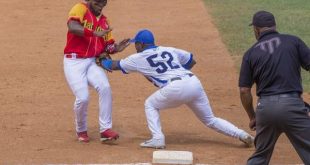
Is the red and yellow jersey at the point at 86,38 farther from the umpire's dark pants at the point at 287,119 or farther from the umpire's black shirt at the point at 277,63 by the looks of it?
the umpire's dark pants at the point at 287,119

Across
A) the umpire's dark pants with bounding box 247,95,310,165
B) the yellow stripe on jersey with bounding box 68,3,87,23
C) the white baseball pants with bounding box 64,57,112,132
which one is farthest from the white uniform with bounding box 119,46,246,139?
the umpire's dark pants with bounding box 247,95,310,165

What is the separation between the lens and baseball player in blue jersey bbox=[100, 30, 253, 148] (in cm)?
977

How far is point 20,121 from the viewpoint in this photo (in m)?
11.5

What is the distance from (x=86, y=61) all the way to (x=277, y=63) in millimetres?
3131

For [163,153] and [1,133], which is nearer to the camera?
[163,153]

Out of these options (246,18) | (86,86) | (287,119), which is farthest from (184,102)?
(246,18)

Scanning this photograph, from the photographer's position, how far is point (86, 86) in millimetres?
10133

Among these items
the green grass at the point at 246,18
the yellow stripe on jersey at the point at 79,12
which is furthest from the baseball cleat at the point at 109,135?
the green grass at the point at 246,18

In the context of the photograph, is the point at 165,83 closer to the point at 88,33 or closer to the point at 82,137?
the point at 88,33

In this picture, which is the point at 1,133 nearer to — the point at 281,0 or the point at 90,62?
the point at 90,62

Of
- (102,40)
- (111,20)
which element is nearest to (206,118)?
(102,40)

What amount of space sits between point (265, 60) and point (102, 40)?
3093mm

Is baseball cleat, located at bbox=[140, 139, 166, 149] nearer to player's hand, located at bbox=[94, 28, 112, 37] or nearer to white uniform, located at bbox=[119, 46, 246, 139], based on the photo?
white uniform, located at bbox=[119, 46, 246, 139]

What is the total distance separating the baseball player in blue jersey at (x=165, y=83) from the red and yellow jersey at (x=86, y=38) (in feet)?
1.32
